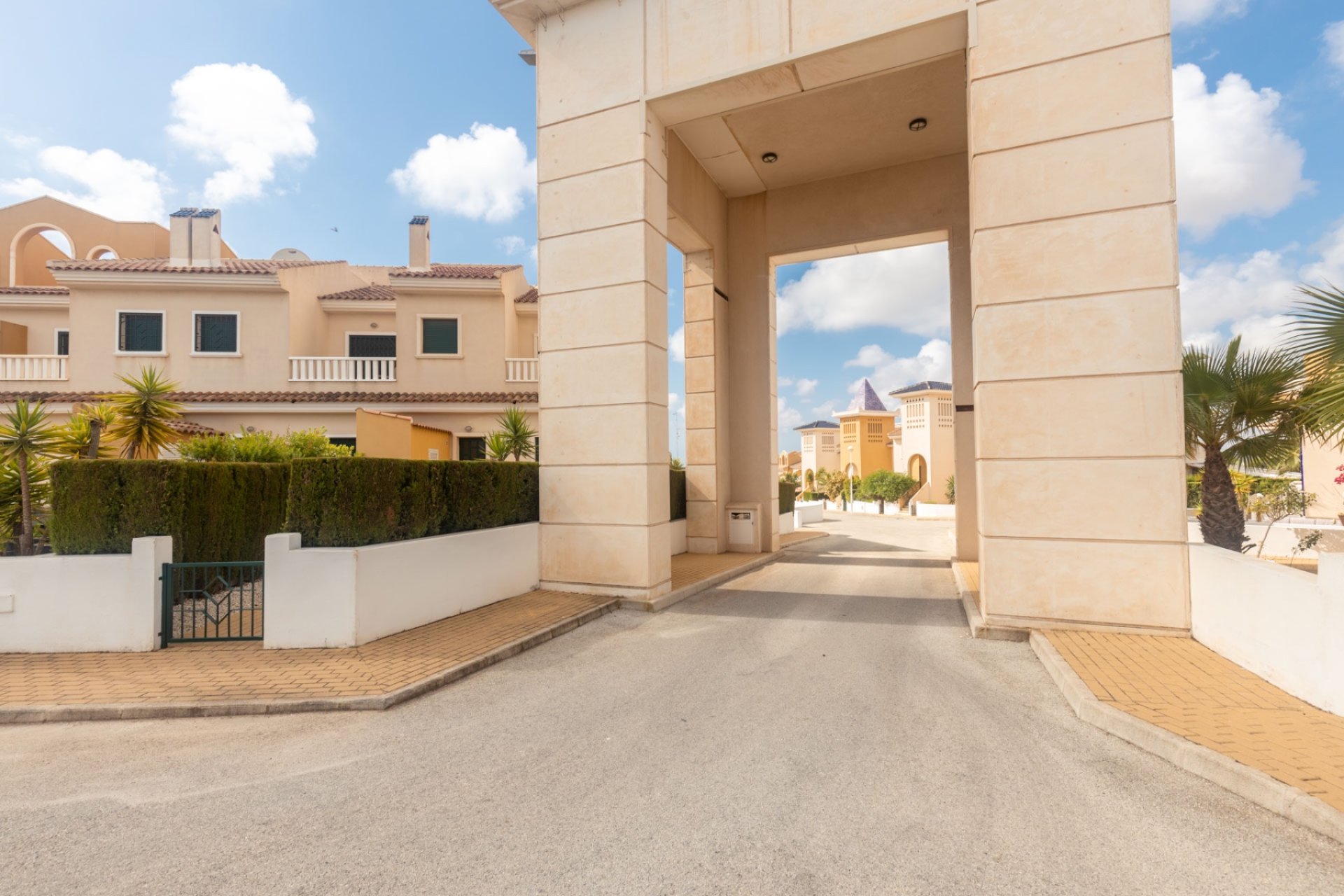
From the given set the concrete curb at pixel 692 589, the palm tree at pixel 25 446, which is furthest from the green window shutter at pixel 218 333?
the concrete curb at pixel 692 589

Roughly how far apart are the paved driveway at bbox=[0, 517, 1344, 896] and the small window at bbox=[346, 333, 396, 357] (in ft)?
62.1

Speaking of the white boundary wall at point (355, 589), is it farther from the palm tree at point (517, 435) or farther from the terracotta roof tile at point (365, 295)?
the terracotta roof tile at point (365, 295)

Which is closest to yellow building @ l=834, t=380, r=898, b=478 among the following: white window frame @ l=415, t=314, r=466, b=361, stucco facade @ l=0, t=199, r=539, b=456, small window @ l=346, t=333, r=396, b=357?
stucco facade @ l=0, t=199, r=539, b=456

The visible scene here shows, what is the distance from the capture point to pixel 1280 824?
3.51 m

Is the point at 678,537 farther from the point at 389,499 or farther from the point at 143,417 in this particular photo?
the point at 143,417

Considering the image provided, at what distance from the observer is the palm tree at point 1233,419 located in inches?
301

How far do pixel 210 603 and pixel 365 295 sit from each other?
16.3 metres

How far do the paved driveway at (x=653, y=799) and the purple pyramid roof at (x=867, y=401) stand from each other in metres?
49.7

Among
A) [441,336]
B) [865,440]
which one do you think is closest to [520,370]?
→ [441,336]

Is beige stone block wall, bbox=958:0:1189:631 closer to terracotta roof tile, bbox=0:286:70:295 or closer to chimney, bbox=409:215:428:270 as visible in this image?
chimney, bbox=409:215:428:270

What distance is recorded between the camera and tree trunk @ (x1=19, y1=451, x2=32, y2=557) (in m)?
8.24

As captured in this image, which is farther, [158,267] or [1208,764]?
[158,267]

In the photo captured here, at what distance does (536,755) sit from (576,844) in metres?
1.29

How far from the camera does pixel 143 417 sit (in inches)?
444
